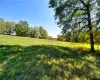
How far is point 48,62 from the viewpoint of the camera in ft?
42.0

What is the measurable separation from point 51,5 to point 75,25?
3.13m

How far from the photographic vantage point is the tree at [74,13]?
61.1 feet

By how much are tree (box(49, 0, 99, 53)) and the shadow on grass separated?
4.59 m

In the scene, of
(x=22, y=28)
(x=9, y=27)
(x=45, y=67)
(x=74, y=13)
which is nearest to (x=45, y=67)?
(x=45, y=67)

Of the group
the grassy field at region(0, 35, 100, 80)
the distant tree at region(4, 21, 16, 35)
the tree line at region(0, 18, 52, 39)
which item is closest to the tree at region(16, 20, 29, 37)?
the tree line at region(0, 18, 52, 39)

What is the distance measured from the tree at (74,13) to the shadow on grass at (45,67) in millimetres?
4591

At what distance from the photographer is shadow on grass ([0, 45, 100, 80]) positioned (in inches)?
Result: 440

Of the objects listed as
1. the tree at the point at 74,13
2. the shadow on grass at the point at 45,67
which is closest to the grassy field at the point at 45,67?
the shadow on grass at the point at 45,67

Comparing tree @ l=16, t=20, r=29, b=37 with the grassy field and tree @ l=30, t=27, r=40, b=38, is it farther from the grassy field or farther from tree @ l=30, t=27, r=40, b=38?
the grassy field

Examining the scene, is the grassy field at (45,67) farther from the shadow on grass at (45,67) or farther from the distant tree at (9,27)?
the distant tree at (9,27)

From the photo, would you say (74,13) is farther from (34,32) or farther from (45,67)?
(34,32)

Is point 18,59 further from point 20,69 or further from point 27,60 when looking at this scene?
point 20,69

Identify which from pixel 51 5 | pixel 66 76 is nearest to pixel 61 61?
pixel 66 76

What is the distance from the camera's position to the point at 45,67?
39.7 ft
